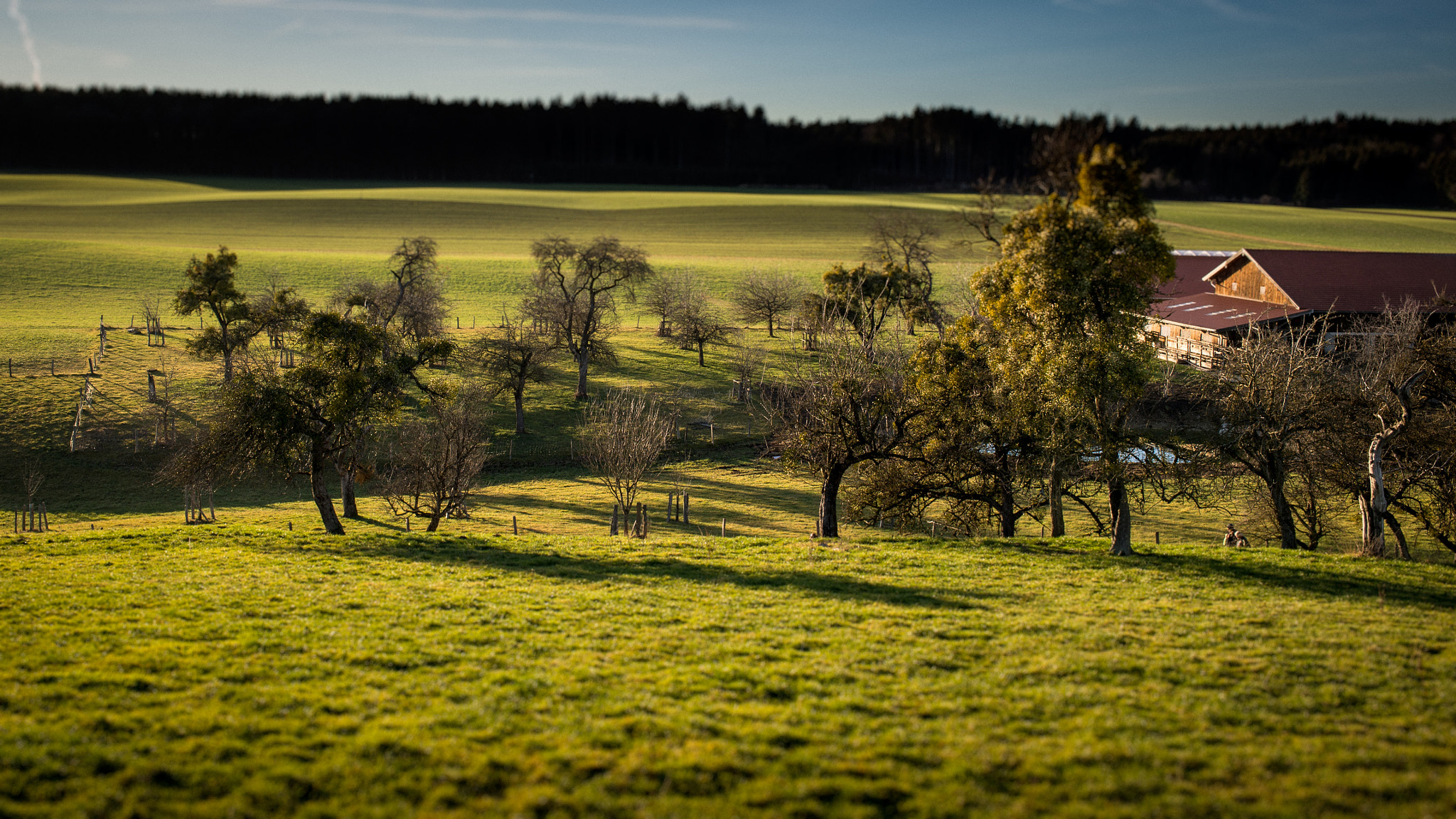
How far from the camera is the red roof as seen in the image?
58.9 metres

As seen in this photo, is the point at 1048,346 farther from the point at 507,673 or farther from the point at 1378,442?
the point at 507,673

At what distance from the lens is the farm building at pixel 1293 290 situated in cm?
5872

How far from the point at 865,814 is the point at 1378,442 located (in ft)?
75.3

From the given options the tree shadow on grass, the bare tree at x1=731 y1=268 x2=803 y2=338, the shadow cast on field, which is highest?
the bare tree at x1=731 y1=268 x2=803 y2=338

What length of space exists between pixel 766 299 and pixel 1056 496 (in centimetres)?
5171

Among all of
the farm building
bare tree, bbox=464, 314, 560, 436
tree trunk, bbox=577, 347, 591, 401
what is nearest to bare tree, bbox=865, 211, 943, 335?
the farm building

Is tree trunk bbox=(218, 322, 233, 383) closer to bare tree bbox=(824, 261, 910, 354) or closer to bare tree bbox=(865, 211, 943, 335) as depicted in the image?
bare tree bbox=(824, 261, 910, 354)

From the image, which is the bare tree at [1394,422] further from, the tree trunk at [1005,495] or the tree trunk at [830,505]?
the tree trunk at [830,505]

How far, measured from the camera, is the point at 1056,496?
28.7 meters

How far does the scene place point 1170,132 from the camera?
19700 cm

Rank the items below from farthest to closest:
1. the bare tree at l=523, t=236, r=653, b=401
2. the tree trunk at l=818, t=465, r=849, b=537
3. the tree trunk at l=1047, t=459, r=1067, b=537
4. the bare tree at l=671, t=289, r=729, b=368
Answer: the bare tree at l=671, t=289, r=729, b=368 → the bare tree at l=523, t=236, r=653, b=401 → the tree trunk at l=818, t=465, r=849, b=537 → the tree trunk at l=1047, t=459, r=1067, b=537

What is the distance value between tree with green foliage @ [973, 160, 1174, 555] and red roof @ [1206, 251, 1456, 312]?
158 ft

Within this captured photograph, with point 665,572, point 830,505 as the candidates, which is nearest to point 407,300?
point 830,505

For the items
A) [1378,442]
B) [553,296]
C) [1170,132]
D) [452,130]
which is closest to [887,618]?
[1378,442]
